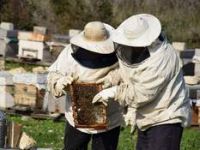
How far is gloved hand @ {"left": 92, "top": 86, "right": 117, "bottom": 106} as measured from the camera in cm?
468

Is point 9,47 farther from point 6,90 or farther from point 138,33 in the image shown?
point 138,33

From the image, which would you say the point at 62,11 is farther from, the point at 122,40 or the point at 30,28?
the point at 122,40

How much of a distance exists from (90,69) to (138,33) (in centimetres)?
66

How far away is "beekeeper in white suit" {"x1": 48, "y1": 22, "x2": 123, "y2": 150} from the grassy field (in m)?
1.79

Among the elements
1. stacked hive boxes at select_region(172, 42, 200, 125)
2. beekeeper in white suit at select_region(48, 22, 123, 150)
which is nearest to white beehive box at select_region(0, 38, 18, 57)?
stacked hive boxes at select_region(172, 42, 200, 125)

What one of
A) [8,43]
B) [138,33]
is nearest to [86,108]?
[138,33]

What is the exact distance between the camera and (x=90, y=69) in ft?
16.8

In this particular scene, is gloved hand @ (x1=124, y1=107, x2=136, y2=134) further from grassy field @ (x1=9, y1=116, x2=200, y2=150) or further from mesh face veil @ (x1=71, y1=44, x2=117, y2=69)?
grassy field @ (x1=9, y1=116, x2=200, y2=150)

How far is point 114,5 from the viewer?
54.9 feet

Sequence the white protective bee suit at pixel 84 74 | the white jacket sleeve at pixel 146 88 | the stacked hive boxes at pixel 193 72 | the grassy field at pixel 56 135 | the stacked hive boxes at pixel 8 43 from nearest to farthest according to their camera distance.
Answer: the white jacket sleeve at pixel 146 88 < the white protective bee suit at pixel 84 74 < the grassy field at pixel 56 135 < the stacked hive boxes at pixel 193 72 < the stacked hive boxes at pixel 8 43

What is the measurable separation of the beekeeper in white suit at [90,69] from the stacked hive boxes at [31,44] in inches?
262

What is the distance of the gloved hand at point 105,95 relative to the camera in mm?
4680

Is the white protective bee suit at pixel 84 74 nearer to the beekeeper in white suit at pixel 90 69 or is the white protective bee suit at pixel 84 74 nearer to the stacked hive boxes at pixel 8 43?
the beekeeper in white suit at pixel 90 69

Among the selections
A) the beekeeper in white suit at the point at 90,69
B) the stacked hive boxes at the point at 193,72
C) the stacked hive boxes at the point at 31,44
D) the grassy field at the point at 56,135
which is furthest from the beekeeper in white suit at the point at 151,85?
the stacked hive boxes at the point at 31,44
